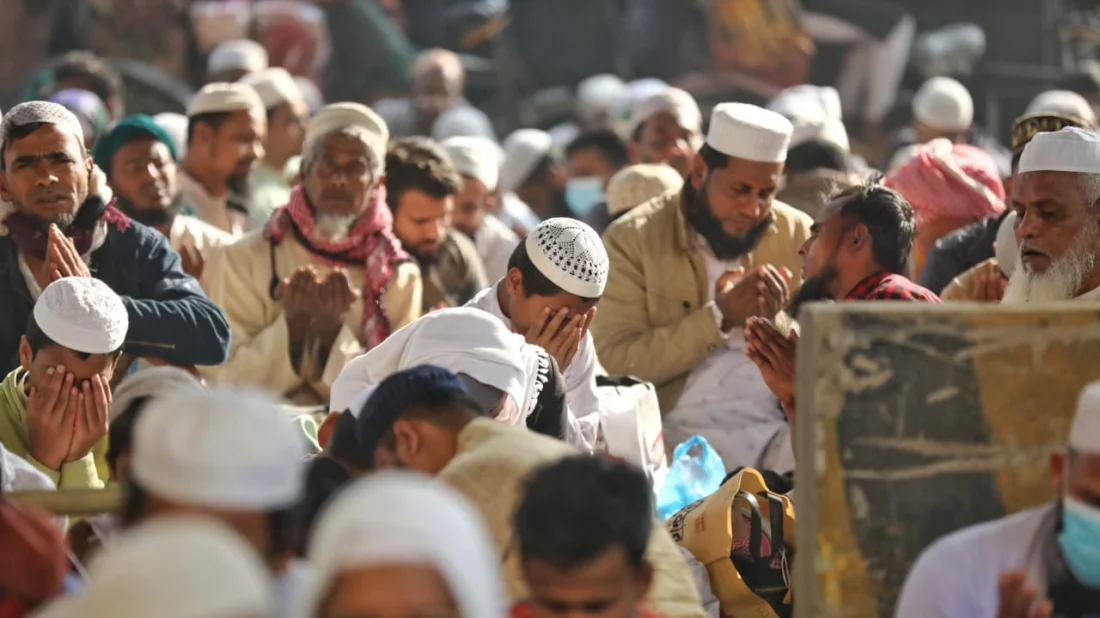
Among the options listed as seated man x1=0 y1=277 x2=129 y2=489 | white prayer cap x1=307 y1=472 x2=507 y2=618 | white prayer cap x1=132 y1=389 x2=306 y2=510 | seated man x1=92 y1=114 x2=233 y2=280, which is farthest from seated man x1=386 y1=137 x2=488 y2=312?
white prayer cap x1=307 y1=472 x2=507 y2=618

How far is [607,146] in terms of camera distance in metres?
11.3

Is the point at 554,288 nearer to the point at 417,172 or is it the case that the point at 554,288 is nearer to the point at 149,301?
the point at 149,301

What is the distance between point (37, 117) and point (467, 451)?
2.50 metres

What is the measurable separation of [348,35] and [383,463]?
1313cm

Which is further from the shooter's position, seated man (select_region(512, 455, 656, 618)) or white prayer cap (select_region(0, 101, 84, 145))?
white prayer cap (select_region(0, 101, 84, 145))

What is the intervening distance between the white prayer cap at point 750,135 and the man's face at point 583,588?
3.77 m

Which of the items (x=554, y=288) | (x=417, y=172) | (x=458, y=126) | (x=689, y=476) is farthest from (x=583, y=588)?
A: (x=458, y=126)

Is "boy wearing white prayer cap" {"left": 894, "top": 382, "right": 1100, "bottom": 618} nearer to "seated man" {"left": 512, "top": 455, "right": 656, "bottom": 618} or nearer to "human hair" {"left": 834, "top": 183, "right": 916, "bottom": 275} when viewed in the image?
"seated man" {"left": 512, "top": 455, "right": 656, "bottom": 618}

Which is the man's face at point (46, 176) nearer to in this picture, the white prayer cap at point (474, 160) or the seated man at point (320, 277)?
the seated man at point (320, 277)

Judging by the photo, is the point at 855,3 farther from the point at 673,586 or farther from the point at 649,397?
the point at 673,586

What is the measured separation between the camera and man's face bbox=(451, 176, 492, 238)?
9.02 metres

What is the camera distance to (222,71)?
458 inches

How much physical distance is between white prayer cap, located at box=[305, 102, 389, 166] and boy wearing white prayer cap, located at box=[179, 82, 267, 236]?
95 centimetres

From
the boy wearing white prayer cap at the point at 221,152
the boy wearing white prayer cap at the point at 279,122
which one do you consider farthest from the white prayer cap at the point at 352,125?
the boy wearing white prayer cap at the point at 279,122
